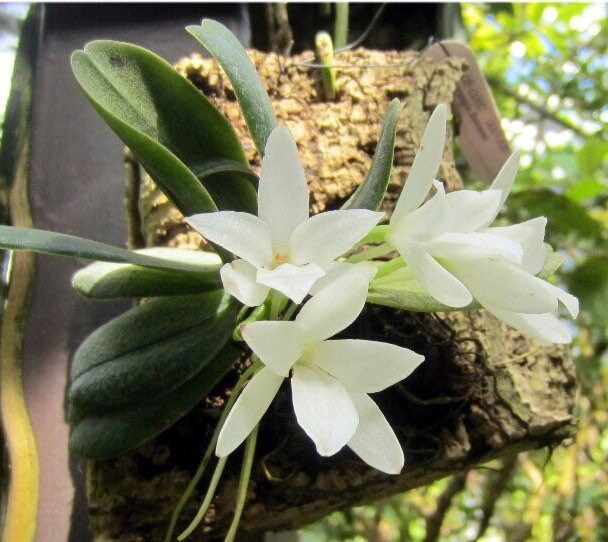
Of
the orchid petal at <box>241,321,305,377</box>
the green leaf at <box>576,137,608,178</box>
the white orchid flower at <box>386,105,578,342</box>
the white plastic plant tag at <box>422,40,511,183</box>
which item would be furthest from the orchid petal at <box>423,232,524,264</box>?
the green leaf at <box>576,137,608,178</box>

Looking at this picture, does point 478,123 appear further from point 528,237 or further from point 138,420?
point 138,420

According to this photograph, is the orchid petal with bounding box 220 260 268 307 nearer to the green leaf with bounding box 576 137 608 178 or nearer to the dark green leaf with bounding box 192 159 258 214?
the dark green leaf with bounding box 192 159 258 214

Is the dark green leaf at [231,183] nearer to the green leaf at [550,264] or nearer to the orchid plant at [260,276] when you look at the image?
the orchid plant at [260,276]

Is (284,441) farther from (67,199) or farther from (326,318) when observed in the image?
(67,199)

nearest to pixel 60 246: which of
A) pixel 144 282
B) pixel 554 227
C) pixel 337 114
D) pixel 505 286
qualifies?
pixel 144 282

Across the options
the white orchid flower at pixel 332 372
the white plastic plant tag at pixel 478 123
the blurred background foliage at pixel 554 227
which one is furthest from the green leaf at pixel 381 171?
the blurred background foliage at pixel 554 227

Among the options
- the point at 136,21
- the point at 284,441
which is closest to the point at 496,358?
the point at 284,441
